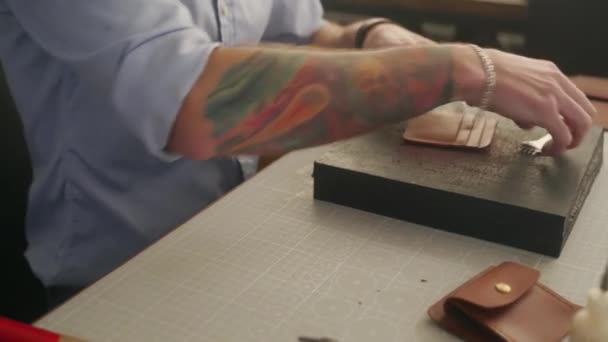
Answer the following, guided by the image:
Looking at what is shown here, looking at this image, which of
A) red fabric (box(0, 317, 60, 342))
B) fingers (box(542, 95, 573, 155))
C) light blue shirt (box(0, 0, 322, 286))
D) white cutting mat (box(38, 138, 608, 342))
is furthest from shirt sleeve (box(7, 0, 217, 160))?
fingers (box(542, 95, 573, 155))

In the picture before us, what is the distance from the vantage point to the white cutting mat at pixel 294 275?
63 cm

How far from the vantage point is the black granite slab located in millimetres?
731

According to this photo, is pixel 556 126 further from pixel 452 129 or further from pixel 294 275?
pixel 294 275

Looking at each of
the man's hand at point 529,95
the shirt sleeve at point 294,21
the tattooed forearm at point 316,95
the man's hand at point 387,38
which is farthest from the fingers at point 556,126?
the shirt sleeve at point 294,21

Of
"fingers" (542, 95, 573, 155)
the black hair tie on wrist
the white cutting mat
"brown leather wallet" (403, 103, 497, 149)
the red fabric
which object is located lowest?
the white cutting mat

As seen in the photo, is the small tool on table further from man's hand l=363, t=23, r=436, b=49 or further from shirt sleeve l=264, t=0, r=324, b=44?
shirt sleeve l=264, t=0, r=324, b=44

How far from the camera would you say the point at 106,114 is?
2.76 ft

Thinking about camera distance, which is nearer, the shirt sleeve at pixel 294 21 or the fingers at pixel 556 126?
the fingers at pixel 556 126

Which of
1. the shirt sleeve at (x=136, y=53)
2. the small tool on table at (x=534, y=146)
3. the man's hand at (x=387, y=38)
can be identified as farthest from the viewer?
the man's hand at (x=387, y=38)

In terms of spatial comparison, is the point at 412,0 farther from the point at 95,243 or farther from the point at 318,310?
the point at 318,310

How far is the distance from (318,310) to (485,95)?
295 mm

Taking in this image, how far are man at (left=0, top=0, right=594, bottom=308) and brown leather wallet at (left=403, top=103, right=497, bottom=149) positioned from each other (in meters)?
0.06

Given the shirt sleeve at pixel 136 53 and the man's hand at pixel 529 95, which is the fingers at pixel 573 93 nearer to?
the man's hand at pixel 529 95

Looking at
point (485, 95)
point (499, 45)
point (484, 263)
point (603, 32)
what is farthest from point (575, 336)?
point (499, 45)
